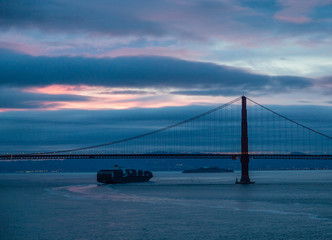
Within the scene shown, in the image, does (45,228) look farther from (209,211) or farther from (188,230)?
(209,211)

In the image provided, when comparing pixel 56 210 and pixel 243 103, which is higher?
pixel 243 103

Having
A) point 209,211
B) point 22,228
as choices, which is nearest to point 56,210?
point 22,228

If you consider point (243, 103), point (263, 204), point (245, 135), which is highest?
point (243, 103)

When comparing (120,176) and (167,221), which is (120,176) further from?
(167,221)

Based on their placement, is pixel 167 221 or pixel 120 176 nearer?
pixel 167 221

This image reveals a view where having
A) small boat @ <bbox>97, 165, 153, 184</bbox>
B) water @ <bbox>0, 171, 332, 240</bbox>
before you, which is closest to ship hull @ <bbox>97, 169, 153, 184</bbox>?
small boat @ <bbox>97, 165, 153, 184</bbox>

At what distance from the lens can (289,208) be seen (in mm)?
58625

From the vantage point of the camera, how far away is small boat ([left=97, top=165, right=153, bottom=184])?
137125 mm

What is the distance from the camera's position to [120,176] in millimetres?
141875

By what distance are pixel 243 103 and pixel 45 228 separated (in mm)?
74377

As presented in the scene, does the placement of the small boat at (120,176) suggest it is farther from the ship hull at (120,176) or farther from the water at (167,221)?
the water at (167,221)

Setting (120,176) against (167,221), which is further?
(120,176)

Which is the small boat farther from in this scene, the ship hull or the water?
the water

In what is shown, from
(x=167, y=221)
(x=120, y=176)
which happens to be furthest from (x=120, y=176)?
(x=167, y=221)
